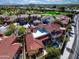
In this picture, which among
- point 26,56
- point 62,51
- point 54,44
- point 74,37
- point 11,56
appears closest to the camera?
point 11,56

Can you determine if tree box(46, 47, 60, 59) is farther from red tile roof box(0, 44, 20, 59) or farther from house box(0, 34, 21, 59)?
red tile roof box(0, 44, 20, 59)

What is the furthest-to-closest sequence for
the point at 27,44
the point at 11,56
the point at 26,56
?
the point at 27,44
the point at 26,56
the point at 11,56

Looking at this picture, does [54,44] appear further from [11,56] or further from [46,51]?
[11,56]

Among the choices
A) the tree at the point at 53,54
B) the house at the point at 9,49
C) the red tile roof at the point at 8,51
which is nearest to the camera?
the red tile roof at the point at 8,51

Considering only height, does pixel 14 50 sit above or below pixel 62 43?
above

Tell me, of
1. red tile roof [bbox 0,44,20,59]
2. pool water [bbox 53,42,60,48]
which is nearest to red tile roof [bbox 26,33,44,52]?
red tile roof [bbox 0,44,20,59]

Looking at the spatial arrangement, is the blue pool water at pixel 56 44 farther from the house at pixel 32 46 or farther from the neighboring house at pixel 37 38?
the house at pixel 32 46

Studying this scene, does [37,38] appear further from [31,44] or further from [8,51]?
[8,51]


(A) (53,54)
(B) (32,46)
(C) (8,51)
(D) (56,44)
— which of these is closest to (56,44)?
(D) (56,44)

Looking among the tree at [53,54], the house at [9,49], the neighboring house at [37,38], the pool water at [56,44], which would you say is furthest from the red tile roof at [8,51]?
the pool water at [56,44]

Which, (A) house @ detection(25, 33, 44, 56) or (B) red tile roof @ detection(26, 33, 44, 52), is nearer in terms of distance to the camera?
(A) house @ detection(25, 33, 44, 56)

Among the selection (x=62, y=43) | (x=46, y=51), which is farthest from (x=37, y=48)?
(x=62, y=43)
